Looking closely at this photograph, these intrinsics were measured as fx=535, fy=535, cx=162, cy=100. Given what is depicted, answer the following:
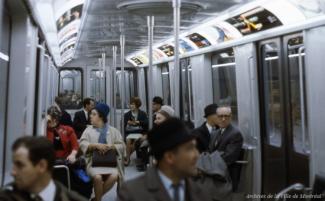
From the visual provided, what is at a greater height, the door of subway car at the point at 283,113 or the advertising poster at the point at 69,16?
the advertising poster at the point at 69,16

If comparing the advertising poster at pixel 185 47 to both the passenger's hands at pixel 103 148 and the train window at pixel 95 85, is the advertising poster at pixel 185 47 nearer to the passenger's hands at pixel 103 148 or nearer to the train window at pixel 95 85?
the passenger's hands at pixel 103 148

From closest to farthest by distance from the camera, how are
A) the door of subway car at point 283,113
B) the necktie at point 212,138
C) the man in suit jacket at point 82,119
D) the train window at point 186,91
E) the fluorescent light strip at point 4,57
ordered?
the fluorescent light strip at point 4,57 < the door of subway car at point 283,113 < the necktie at point 212,138 < the man in suit jacket at point 82,119 < the train window at point 186,91

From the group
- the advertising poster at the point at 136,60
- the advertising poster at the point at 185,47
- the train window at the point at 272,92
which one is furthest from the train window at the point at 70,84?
the train window at the point at 272,92

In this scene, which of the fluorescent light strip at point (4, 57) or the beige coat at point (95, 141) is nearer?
the fluorescent light strip at point (4, 57)

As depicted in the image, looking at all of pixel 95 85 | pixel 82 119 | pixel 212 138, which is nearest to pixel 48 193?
pixel 212 138

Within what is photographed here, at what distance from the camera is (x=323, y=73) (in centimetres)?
542

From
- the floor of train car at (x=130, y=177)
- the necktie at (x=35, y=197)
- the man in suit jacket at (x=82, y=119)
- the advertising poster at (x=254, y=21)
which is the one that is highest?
the advertising poster at (x=254, y=21)

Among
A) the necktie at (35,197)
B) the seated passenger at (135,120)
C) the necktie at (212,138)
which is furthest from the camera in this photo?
the seated passenger at (135,120)

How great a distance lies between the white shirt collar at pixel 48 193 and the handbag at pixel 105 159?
4.22m

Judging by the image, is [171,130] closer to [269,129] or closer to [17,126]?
[17,126]

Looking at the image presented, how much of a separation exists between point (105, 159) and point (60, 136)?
2.08 feet

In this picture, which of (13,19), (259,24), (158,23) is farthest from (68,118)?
(13,19)

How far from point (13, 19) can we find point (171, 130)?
263cm

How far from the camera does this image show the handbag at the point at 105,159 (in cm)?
675
